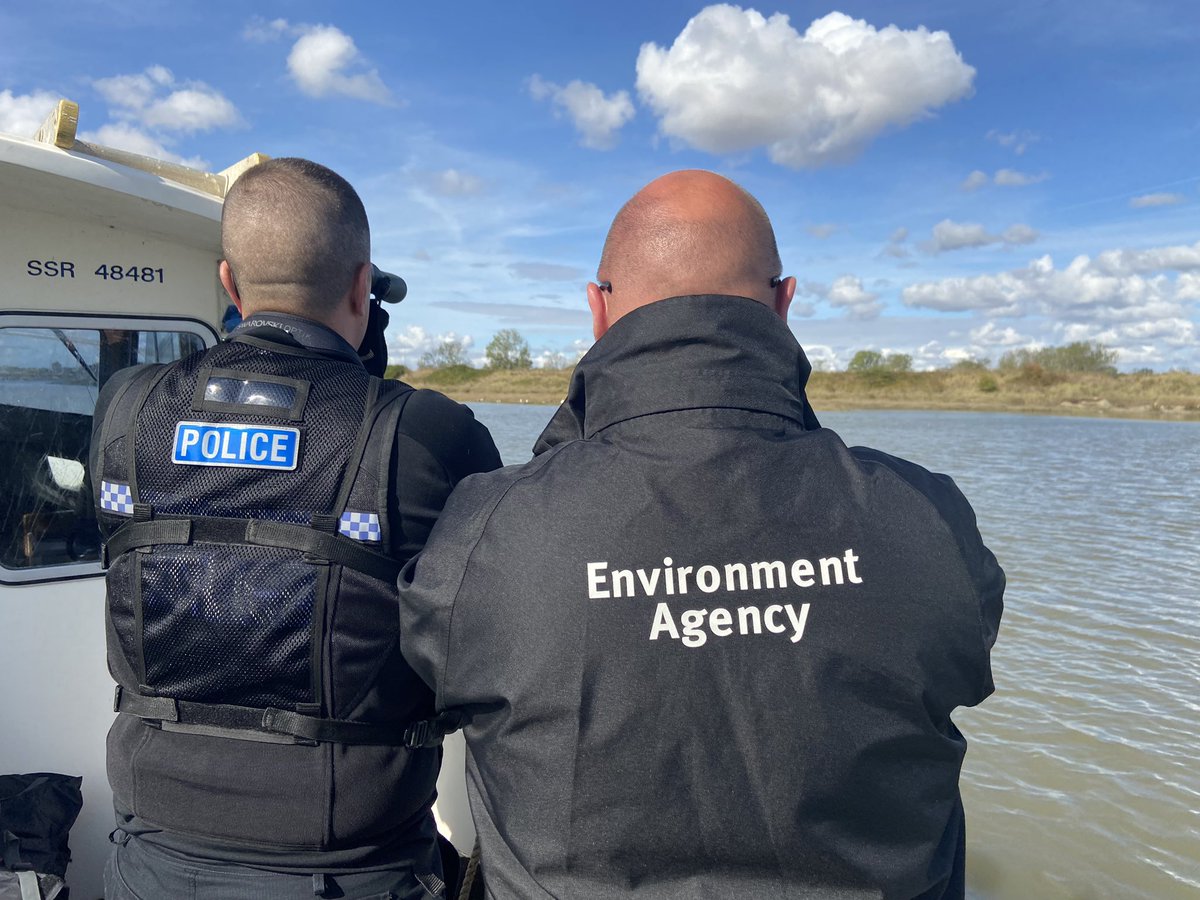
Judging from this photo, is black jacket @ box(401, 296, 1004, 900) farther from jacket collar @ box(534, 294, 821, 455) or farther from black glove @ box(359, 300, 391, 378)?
black glove @ box(359, 300, 391, 378)

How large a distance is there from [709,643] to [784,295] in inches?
26.0

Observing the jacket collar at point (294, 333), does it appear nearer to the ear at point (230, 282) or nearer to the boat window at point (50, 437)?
the ear at point (230, 282)

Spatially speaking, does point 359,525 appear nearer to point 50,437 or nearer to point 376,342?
point 376,342

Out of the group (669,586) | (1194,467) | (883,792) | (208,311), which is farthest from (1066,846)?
(1194,467)

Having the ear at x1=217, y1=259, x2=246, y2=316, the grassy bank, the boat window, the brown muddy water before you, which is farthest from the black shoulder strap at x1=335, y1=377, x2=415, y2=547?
the grassy bank

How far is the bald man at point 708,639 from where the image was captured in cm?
120

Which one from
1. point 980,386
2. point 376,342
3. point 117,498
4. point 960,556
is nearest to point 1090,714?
point 960,556

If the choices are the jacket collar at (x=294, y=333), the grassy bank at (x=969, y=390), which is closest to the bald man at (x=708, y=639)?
the jacket collar at (x=294, y=333)

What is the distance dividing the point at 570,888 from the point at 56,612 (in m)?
2.49

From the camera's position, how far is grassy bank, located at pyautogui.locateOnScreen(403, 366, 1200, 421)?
46562 mm

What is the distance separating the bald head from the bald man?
3.1 inches

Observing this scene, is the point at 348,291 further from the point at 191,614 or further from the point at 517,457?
the point at 517,457

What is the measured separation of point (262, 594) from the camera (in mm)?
1505

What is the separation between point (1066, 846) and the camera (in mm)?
4625
